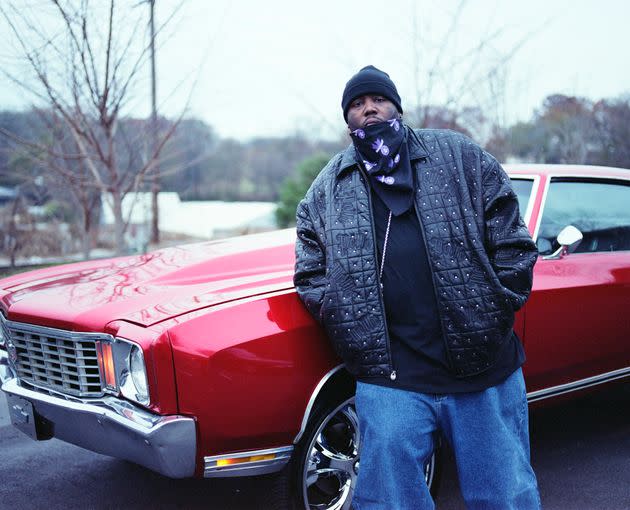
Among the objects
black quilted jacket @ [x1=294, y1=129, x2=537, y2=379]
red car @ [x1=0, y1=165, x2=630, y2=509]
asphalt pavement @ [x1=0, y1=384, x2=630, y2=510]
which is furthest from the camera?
asphalt pavement @ [x1=0, y1=384, x2=630, y2=510]

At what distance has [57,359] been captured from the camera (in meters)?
2.78

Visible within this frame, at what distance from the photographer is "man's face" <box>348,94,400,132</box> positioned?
2248 mm

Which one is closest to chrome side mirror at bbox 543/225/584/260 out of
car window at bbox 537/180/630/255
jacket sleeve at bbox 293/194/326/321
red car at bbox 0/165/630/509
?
red car at bbox 0/165/630/509

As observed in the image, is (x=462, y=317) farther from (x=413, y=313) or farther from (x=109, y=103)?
(x=109, y=103)

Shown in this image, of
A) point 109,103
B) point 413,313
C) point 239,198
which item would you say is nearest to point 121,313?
point 413,313

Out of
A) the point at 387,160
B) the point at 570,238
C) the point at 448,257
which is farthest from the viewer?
the point at 570,238

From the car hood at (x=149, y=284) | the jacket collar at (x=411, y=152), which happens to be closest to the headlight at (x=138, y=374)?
the car hood at (x=149, y=284)

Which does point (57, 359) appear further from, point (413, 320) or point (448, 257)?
point (448, 257)

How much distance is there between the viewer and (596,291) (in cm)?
337

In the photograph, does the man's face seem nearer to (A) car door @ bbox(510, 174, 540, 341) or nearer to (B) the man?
(B) the man

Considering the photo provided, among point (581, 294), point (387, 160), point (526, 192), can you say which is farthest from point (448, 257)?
point (526, 192)

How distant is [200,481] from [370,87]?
2220mm

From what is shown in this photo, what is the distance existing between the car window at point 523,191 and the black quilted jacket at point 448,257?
1.33 m

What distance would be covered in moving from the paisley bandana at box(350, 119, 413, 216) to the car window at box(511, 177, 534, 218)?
4.80 feet
